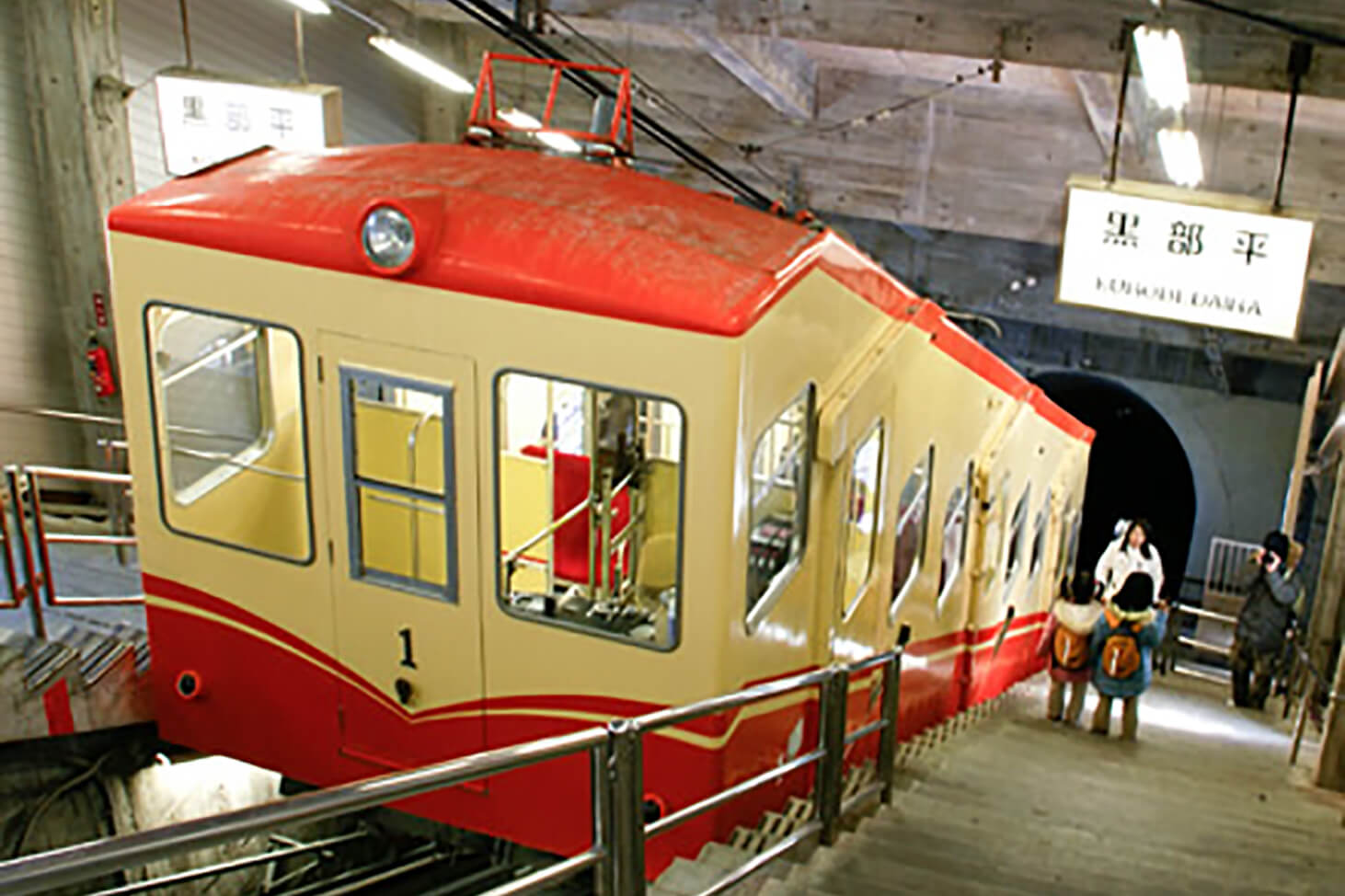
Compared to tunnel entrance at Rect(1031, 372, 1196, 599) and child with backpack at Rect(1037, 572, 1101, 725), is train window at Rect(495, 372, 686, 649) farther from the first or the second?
tunnel entrance at Rect(1031, 372, 1196, 599)

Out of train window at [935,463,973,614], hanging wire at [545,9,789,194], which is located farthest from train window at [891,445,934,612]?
hanging wire at [545,9,789,194]

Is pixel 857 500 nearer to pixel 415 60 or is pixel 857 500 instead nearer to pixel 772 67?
pixel 415 60

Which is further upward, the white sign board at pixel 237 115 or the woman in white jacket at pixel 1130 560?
the white sign board at pixel 237 115

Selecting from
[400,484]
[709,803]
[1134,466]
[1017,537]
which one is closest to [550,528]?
[400,484]

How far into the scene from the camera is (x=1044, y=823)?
19.0ft

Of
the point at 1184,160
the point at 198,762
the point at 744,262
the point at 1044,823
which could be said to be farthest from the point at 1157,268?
the point at 198,762

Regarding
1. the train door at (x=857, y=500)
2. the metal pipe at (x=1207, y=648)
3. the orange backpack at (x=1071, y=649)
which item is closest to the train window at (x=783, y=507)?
the train door at (x=857, y=500)

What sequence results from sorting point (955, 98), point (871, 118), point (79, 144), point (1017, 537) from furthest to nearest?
point (955, 98) → point (871, 118) → point (1017, 537) → point (79, 144)

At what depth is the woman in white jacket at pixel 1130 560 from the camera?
10.1 m

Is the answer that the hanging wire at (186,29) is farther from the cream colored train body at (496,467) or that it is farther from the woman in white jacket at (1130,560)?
the woman in white jacket at (1130,560)

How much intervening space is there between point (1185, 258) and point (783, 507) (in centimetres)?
498

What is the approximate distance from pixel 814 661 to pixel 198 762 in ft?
13.8

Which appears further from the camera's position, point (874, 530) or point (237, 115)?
point (237, 115)

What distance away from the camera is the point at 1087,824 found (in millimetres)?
5945
